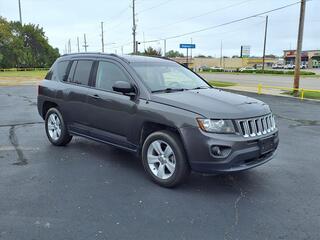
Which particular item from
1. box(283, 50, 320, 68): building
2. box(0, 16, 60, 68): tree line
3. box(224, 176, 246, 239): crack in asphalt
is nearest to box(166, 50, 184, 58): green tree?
box(283, 50, 320, 68): building

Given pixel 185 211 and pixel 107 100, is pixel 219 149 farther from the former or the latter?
pixel 107 100

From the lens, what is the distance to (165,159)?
15.4 feet

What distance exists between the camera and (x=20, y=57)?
86000mm

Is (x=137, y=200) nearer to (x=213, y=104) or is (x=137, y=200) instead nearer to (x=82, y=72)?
(x=213, y=104)

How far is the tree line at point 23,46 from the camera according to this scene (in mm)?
81312

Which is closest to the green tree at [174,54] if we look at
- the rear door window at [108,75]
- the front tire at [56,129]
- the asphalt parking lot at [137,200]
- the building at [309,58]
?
the building at [309,58]

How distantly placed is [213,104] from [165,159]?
3.25 ft

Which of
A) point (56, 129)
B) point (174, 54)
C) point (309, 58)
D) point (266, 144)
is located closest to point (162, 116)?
point (266, 144)

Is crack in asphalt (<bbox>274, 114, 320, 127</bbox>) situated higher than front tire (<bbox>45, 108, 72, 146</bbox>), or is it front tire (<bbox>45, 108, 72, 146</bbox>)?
front tire (<bbox>45, 108, 72, 146</bbox>)

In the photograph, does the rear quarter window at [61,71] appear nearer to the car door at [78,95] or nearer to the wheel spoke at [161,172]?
the car door at [78,95]

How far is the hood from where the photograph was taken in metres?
4.32

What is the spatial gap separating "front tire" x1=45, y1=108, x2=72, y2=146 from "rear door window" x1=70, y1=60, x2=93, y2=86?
32.9 inches

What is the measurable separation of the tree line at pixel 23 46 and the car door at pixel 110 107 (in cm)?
7920

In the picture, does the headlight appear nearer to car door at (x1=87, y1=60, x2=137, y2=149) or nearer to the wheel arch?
the wheel arch
